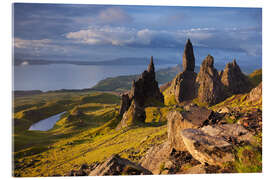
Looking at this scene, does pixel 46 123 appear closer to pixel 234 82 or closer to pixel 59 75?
pixel 59 75

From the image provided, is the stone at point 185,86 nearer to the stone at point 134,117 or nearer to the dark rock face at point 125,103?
the dark rock face at point 125,103

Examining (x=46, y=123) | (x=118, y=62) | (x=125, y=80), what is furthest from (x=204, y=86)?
(x=46, y=123)

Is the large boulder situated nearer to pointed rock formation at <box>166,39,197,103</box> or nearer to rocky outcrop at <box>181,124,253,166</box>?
rocky outcrop at <box>181,124,253,166</box>

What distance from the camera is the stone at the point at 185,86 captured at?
60844mm

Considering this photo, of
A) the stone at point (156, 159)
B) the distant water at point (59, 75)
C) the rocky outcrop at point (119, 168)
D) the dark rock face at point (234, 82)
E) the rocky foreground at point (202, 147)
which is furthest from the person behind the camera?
the dark rock face at point (234, 82)

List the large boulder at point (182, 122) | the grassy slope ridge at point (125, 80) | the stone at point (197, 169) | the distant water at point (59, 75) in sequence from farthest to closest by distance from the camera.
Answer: the grassy slope ridge at point (125, 80) < the distant water at point (59, 75) < the large boulder at point (182, 122) < the stone at point (197, 169)

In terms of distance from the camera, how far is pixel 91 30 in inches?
512

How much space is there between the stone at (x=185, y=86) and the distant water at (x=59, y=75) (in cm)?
4740

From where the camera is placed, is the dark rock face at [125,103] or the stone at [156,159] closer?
the stone at [156,159]

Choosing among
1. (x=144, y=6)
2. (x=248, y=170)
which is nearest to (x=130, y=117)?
(x=144, y=6)

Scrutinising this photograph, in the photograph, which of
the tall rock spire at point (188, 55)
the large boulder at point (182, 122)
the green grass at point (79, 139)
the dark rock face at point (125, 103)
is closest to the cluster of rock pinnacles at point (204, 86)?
the dark rock face at point (125, 103)

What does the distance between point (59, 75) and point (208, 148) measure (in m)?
11.8

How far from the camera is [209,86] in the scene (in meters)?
58.7

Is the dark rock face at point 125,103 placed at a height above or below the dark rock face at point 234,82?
below
